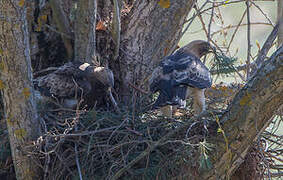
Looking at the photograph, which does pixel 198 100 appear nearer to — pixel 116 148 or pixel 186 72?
pixel 186 72

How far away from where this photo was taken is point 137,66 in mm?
6199

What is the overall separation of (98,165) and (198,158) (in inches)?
41.7

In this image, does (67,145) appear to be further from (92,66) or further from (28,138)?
(92,66)

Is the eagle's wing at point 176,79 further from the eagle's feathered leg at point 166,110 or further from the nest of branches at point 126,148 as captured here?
the eagle's feathered leg at point 166,110

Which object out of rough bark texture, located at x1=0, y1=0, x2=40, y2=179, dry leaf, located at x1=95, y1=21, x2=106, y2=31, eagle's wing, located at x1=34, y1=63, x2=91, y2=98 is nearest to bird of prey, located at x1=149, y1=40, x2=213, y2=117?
eagle's wing, located at x1=34, y1=63, x2=91, y2=98

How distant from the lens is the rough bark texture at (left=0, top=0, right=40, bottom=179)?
4.10 metres

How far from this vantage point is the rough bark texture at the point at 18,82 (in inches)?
161

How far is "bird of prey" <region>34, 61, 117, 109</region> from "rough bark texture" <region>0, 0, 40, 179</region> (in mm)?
1295

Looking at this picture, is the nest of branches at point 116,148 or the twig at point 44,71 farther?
the twig at point 44,71

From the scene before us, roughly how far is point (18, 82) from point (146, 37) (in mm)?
2375

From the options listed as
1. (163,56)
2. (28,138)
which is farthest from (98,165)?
(163,56)

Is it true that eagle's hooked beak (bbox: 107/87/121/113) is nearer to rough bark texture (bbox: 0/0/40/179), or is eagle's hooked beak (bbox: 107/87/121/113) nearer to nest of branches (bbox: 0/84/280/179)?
nest of branches (bbox: 0/84/280/179)

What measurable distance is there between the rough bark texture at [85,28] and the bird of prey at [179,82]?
37.1 inches

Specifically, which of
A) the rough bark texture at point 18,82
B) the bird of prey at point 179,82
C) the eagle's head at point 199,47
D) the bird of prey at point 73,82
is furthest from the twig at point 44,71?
the eagle's head at point 199,47
